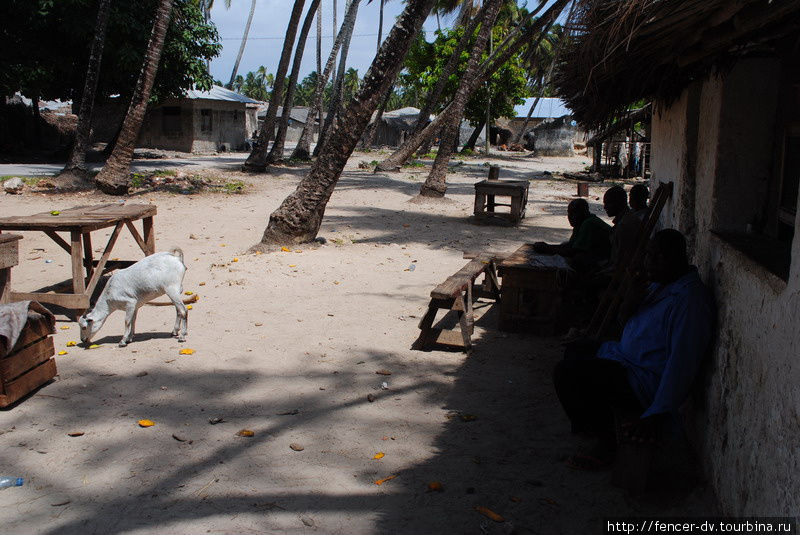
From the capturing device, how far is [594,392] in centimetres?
389

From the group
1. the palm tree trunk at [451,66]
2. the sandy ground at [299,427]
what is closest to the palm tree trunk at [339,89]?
the palm tree trunk at [451,66]

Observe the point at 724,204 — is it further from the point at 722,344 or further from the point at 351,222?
the point at 351,222

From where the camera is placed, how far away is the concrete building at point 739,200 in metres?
2.67

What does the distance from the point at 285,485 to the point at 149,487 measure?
760 millimetres

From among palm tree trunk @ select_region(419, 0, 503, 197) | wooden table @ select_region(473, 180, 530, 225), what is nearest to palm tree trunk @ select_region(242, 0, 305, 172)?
palm tree trunk @ select_region(419, 0, 503, 197)

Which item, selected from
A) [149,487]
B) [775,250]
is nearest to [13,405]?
[149,487]

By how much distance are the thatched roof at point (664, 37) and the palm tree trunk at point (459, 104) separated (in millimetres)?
10298

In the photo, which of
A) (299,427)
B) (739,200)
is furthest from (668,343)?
(299,427)

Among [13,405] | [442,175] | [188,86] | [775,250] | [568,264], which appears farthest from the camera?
[188,86]

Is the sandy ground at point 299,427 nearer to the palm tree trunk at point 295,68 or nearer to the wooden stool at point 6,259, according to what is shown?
the wooden stool at point 6,259

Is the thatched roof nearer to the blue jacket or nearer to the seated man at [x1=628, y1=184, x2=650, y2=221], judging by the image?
the blue jacket

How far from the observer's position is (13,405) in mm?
4879

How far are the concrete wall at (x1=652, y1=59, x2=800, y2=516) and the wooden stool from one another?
5.78m

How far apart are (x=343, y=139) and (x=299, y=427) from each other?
6.44 m
